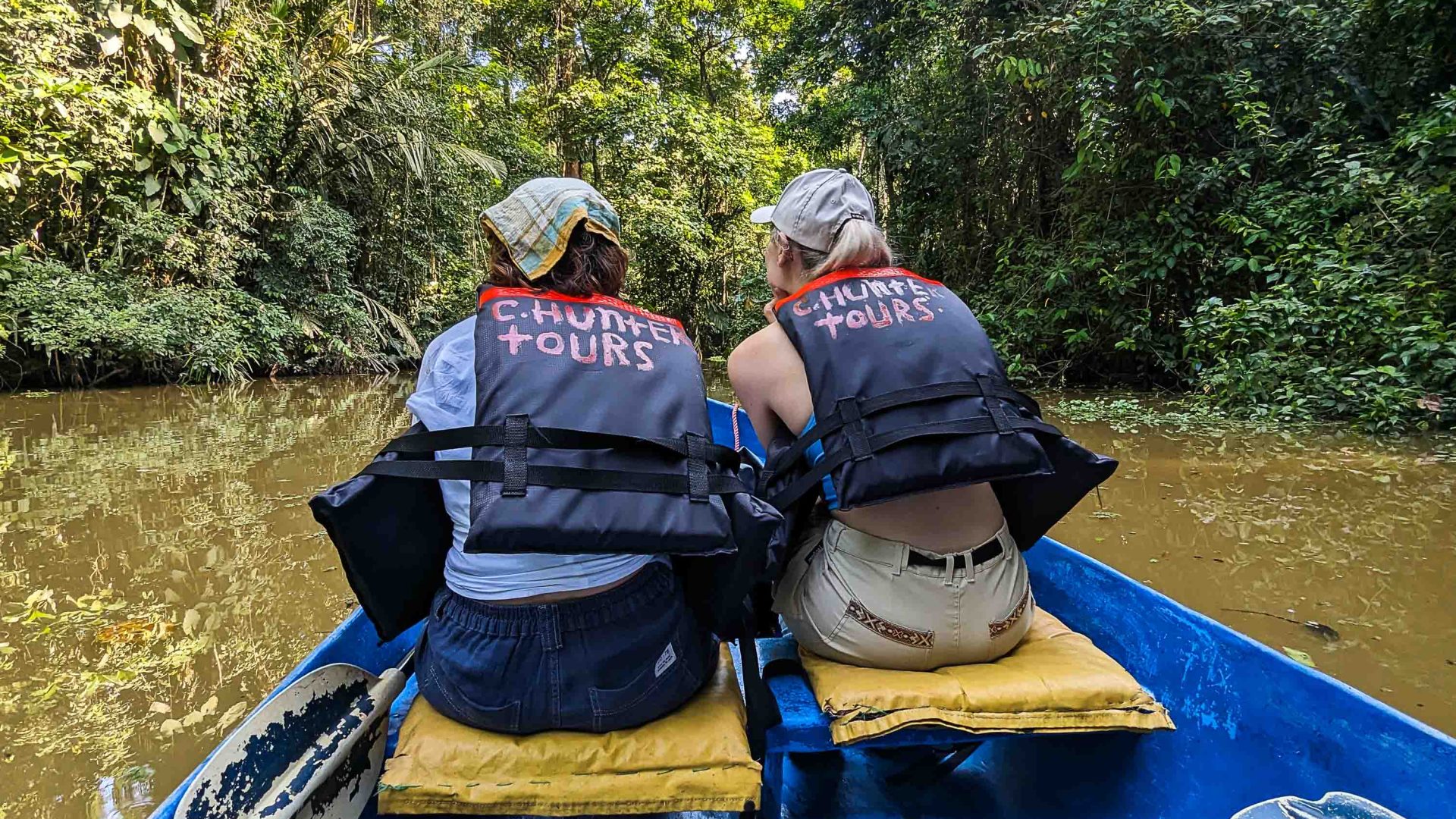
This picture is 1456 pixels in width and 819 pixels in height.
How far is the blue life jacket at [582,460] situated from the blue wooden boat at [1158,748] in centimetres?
32

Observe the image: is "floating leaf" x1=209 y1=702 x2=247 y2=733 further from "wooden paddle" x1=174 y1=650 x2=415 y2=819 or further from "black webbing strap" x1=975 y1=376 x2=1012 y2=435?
"black webbing strap" x1=975 y1=376 x2=1012 y2=435

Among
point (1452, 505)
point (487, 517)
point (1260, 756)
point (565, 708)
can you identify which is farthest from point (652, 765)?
point (1452, 505)

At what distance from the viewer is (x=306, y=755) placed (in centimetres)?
117

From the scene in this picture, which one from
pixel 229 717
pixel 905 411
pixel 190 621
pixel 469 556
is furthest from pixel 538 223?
pixel 190 621

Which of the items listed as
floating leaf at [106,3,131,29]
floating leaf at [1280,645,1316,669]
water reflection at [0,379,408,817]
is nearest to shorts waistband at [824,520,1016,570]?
floating leaf at [1280,645,1316,669]

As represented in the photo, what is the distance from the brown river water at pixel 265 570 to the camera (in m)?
2.02

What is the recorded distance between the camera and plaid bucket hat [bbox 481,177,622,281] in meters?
1.27

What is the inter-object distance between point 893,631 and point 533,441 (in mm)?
688

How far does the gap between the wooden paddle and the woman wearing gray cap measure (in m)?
0.75

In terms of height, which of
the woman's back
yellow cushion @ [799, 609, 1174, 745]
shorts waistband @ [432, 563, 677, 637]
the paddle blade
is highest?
the woman's back

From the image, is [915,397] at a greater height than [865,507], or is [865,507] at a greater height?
[915,397]

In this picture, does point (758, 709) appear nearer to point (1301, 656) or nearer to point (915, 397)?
point (915, 397)

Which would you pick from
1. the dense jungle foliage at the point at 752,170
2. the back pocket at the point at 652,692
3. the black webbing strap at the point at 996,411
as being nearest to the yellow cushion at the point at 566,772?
the back pocket at the point at 652,692

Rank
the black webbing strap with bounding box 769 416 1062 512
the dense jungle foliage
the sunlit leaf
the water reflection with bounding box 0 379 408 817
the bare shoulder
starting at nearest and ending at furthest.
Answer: the black webbing strap with bounding box 769 416 1062 512
the bare shoulder
the water reflection with bounding box 0 379 408 817
the sunlit leaf
the dense jungle foliage
